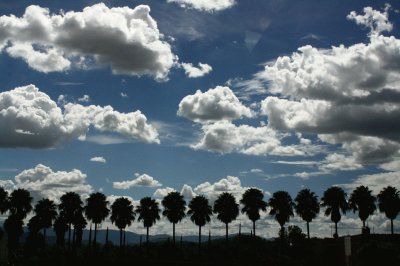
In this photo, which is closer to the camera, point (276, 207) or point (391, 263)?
point (391, 263)

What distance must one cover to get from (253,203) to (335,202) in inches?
633

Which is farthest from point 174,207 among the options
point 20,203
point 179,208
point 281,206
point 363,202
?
point 363,202

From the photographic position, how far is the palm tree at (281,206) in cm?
9625

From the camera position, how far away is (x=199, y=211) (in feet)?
332

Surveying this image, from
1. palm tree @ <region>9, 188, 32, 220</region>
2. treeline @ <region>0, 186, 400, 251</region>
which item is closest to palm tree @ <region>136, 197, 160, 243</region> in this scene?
treeline @ <region>0, 186, 400, 251</region>

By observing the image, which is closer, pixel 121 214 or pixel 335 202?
pixel 335 202

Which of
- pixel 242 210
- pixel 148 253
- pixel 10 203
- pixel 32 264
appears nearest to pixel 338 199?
pixel 242 210

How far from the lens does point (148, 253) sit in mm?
105688

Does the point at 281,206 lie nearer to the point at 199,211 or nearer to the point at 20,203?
the point at 199,211

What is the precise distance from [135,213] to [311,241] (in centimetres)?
3828

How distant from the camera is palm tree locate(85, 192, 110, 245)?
340ft

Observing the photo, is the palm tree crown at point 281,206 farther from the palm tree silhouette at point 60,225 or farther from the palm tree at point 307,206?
the palm tree silhouette at point 60,225

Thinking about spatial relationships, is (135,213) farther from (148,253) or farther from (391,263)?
(391,263)

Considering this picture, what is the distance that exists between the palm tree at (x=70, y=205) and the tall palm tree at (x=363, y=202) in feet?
187
